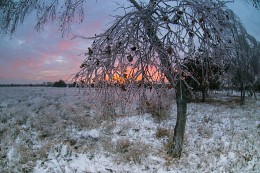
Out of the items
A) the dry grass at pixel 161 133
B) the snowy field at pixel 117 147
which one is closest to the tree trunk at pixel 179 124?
the snowy field at pixel 117 147

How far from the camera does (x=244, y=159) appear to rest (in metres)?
7.35

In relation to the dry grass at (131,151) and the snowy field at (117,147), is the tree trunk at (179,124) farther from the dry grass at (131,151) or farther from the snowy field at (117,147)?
the dry grass at (131,151)

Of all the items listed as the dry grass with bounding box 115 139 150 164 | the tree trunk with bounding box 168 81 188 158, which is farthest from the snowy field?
the tree trunk with bounding box 168 81 188 158

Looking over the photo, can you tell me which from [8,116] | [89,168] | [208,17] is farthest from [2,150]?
[208,17]

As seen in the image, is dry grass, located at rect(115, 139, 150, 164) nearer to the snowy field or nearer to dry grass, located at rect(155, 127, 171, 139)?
the snowy field

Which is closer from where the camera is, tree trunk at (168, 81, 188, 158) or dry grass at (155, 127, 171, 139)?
tree trunk at (168, 81, 188, 158)

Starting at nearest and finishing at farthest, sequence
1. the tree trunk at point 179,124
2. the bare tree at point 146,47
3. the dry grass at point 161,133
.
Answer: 1. the bare tree at point 146,47
2. the tree trunk at point 179,124
3. the dry grass at point 161,133

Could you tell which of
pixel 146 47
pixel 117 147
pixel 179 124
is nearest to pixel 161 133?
pixel 179 124

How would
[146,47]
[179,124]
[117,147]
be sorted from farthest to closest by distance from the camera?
[117,147] < [179,124] < [146,47]

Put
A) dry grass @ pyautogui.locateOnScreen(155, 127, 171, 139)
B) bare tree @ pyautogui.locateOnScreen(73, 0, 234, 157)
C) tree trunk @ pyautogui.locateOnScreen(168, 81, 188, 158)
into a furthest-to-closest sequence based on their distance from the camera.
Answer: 1. dry grass @ pyautogui.locateOnScreen(155, 127, 171, 139)
2. tree trunk @ pyautogui.locateOnScreen(168, 81, 188, 158)
3. bare tree @ pyautogui.locateOnScreen(73, 0, 234, 157)

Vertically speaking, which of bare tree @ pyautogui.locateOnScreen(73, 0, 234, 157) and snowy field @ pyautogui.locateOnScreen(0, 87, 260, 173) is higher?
bare tree @ pyautogui.locateOnScreen(73, 0, 234, 157)

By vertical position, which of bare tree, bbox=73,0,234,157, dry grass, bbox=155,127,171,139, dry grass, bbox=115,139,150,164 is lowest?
dry grass, bbox=115,139,150,164

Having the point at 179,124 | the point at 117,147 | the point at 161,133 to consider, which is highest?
the point at 179,124

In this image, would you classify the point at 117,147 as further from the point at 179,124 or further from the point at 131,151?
the point at 179,124
